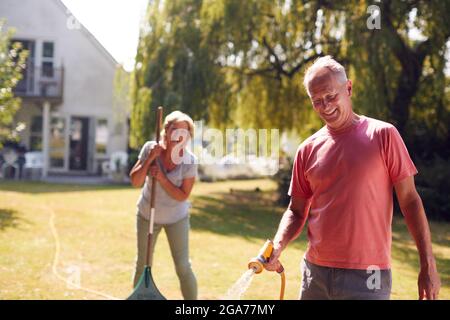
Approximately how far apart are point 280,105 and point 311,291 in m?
9.78

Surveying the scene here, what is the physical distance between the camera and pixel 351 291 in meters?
1.92

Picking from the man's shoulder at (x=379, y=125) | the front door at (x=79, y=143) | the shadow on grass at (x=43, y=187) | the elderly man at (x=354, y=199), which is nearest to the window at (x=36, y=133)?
the front door at (x=79, y=143)

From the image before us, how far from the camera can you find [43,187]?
12188 millimetres

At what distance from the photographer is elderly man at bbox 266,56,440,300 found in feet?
6.09

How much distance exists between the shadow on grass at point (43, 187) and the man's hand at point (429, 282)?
10.1m

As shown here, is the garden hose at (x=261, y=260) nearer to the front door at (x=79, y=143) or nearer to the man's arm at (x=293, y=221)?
the man's arm at (x=293, y=221)

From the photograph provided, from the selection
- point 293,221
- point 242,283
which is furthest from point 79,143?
point 242,283

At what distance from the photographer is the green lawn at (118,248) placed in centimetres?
443

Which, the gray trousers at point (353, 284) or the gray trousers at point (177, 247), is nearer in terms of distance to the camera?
the gray trousers at point (353, 284)

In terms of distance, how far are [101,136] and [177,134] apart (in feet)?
46.0

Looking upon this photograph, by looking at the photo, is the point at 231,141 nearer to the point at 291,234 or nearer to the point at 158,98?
the point at 158,98

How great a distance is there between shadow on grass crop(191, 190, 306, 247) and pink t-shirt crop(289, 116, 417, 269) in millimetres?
4780

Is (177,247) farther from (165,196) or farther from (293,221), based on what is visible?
(293,221)

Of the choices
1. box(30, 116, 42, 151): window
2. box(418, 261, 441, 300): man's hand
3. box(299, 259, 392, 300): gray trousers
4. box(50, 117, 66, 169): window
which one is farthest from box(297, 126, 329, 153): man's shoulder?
box(50, 117, 66, 169): window
